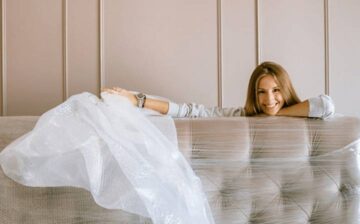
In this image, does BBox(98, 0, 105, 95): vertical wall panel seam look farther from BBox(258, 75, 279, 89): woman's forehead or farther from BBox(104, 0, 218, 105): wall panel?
BBox(258, 75, 279, 89): woman's forehead

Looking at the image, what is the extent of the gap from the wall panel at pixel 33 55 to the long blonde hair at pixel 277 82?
2.70 feet

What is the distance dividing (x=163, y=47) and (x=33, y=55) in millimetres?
572

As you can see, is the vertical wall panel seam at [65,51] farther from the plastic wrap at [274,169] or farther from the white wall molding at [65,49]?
the plastic wrap at [274,169]

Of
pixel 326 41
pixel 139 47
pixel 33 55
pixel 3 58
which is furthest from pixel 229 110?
pixel 3 58

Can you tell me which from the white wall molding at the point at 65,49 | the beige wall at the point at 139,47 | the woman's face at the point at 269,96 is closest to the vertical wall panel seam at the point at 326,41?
the beige wall at the point at 139,47

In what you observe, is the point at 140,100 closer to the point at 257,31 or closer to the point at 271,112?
the point at 271,112

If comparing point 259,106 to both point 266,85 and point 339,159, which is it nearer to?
point 266,85

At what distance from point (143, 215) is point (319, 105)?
635mm

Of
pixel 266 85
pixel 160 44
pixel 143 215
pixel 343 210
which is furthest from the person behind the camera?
pixel 160 44

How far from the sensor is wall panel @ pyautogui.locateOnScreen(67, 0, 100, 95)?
1.48 m

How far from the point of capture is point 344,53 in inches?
60.9

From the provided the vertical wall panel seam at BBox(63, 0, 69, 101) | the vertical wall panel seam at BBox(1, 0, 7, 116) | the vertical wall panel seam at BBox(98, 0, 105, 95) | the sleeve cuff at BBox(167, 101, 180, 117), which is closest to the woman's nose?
the sleeve cuff at BBox(167, 101, 180, 117)

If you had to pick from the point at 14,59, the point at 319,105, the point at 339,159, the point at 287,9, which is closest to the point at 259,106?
the point at 319,105

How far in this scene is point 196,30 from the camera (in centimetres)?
149
